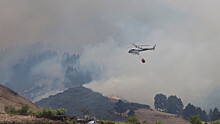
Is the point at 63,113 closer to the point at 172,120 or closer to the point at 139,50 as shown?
the point at 139,50

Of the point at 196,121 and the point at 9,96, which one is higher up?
the point at 9,96

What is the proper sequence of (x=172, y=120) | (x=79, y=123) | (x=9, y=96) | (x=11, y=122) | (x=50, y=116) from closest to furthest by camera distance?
1. (x=11, y=122)
2. (x=79, y=123)
3. (x=50, y=116)
4. (x=9, y=96)
5. (x=172, y=120)

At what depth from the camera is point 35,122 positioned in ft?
128

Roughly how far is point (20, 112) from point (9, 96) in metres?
80.7

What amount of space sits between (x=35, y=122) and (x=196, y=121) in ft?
223

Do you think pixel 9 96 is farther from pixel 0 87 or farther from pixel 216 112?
pixel 216 112

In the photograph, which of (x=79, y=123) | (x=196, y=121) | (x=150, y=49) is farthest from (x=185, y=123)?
(x=79, y=123)

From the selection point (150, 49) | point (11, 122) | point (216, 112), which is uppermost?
point (150, 49)

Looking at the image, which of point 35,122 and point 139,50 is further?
point 139,50

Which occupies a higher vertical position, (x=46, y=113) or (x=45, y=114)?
(x=46, y=113)

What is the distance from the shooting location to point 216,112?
181 m

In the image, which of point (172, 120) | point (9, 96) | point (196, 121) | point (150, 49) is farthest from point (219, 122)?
point (9, 96)

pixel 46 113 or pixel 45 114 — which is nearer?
pixel 45 114

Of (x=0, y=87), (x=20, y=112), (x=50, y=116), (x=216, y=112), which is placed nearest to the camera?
(x=50, y=116)
